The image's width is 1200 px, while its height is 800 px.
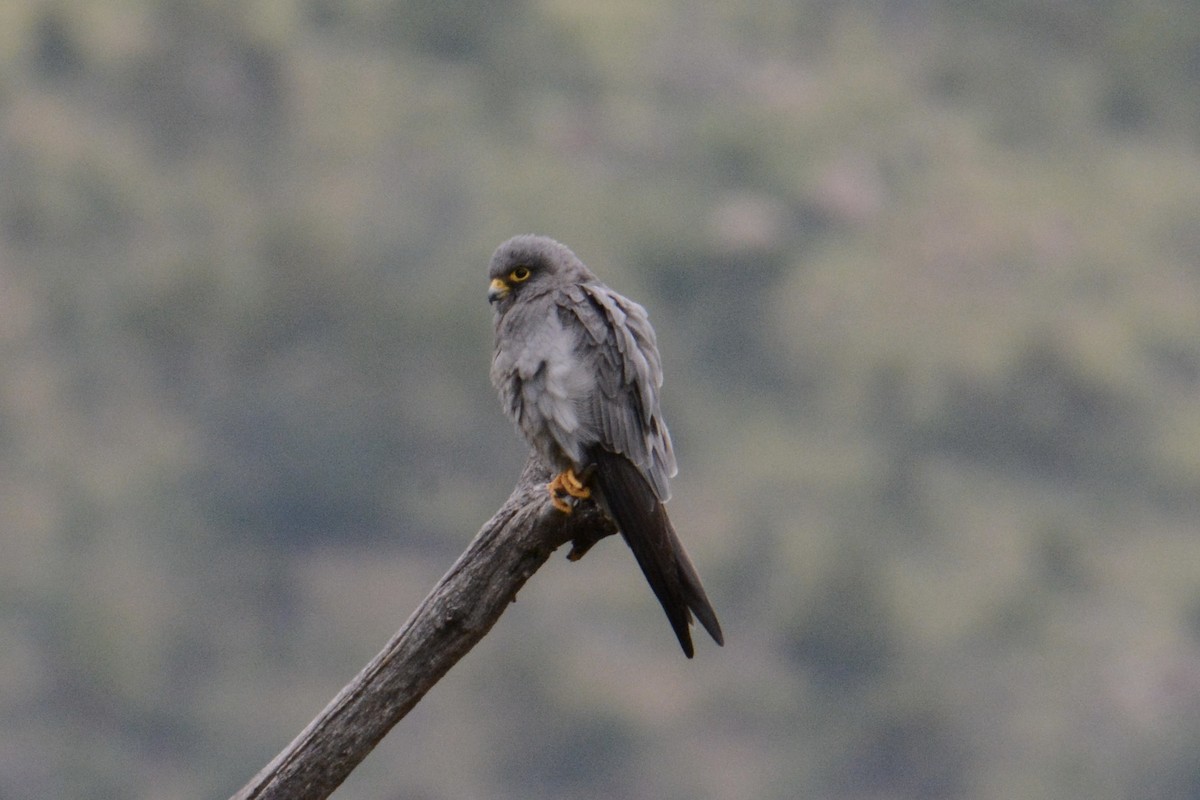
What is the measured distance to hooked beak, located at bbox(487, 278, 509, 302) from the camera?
559 cm

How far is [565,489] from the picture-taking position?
15.5 ft

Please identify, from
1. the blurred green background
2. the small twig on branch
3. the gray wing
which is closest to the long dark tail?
the gray wing

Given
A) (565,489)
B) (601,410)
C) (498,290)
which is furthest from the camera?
(498,290)

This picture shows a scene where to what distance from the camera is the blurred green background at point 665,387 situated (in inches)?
1702

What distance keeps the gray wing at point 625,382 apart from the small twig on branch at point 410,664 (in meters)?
0.44

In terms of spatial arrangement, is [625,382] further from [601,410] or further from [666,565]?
[666,565]

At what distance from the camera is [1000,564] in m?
47.2

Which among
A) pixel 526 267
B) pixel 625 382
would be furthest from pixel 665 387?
pixel 625 382

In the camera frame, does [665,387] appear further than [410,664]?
Yes

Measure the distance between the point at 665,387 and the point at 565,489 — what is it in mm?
41090

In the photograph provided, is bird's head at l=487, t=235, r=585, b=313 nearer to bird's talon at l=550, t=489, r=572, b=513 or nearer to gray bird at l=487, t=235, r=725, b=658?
gray bird at l=487, t=235, r=725, b=658

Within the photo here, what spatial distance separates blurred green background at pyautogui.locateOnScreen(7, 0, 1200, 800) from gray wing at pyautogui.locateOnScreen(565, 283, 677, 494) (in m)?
33.9

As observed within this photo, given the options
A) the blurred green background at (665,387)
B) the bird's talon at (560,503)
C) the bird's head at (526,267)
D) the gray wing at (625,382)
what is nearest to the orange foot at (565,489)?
the bird's talon at (560,503)

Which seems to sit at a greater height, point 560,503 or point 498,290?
point 498,290
